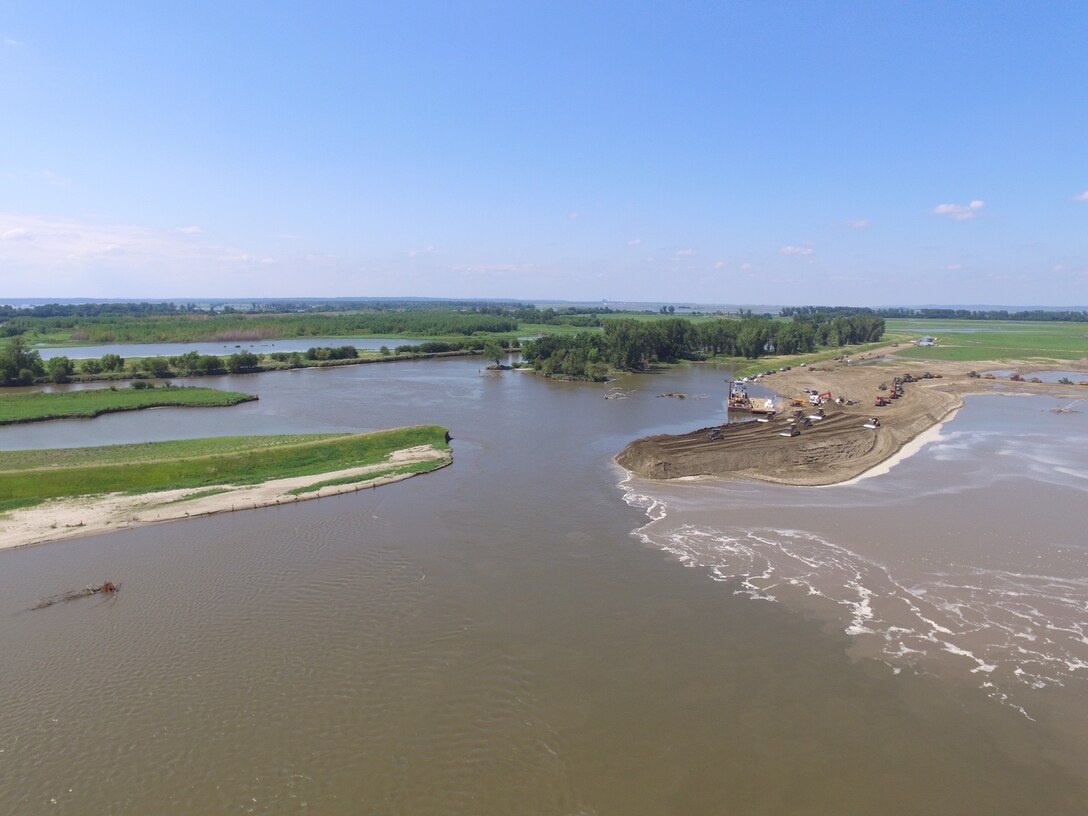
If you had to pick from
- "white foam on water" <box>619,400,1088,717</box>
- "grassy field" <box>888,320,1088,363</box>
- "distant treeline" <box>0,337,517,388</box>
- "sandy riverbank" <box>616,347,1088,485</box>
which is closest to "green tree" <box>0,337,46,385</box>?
"distant treeline" <box>0,337,517,388</box>

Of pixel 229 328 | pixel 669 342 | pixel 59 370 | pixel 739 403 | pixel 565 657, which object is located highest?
pixel 229 328

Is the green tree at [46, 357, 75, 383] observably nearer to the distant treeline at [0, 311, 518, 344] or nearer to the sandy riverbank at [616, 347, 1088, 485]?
the distant treeline at [0, 311, 518, 344]

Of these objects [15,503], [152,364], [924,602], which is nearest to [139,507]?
[15,503]

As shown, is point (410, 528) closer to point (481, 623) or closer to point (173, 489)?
point (481, 623)

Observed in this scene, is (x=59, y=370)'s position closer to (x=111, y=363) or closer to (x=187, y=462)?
(x=111, y=363)

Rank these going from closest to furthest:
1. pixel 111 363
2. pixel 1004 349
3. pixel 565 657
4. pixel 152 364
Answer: pixel 565 657, pixel 111 363, pixel 152 364, pixel 1004 349

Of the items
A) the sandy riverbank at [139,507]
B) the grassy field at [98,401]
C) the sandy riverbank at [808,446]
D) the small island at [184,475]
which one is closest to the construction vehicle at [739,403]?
the sandy riverbank at [808,446]

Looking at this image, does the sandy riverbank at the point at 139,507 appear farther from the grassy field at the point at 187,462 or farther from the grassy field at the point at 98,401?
the grassy field at the point at 98,401

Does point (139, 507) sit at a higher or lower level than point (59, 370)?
lower
